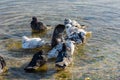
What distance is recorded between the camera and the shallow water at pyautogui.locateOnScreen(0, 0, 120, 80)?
12.3m

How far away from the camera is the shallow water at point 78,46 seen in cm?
1228

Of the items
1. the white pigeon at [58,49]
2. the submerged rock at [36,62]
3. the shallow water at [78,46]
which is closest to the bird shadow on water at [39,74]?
the shallow water at [78,46]

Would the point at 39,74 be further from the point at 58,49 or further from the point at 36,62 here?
the point at 58,49

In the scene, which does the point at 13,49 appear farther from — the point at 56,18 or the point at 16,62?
the point at 56,18

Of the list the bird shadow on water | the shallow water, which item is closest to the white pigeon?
the shallow water

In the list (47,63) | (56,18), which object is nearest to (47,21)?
(56,18)

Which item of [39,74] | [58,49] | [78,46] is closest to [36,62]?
[39,74]

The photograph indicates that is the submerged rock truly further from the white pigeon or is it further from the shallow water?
the white pigeon

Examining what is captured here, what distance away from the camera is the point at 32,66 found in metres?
12.3

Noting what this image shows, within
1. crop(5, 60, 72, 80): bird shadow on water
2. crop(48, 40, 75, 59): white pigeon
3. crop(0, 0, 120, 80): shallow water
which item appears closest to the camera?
crop(5, 60, 72, 80): bird shadow on water

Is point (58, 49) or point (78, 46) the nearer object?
point (58, 49)

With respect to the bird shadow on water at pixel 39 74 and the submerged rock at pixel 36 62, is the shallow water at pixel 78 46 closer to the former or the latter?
the bird shadow on water at pixel 39 74

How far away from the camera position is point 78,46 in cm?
1478

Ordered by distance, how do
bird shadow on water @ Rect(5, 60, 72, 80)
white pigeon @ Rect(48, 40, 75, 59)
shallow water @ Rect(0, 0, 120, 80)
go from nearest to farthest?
1. bird shadow on water @ Rect(5, 60, 72, 80)
2. shallow water @ Rect(0, 0, 120, 80)
3. white pigeon @ Rect(48, 40, 75, 59)
